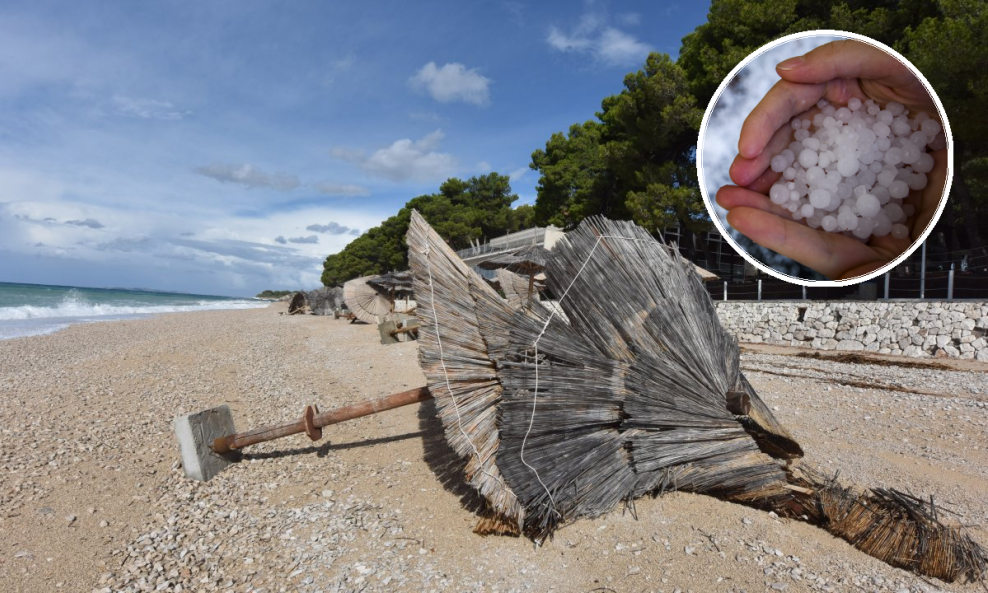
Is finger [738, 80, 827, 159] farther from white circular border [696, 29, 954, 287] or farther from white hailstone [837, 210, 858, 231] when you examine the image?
→ white hailstone [837, 210, 858, 231]

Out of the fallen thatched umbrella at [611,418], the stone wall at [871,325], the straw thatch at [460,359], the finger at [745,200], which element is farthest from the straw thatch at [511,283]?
the finger at [745,200]

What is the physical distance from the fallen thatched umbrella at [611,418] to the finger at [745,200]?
5.49 feet

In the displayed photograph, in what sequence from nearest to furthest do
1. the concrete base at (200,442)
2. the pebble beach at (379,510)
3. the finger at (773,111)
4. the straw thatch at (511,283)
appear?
the finger at (773,111) < the pebble beach at (379,510) < the concrete base at (200,442) < the straw thatch at (511,283)

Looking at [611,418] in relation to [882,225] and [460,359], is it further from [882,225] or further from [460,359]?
[882,225]

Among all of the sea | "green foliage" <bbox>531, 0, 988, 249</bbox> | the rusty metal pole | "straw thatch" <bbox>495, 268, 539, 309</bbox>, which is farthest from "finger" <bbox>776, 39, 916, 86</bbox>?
the sea

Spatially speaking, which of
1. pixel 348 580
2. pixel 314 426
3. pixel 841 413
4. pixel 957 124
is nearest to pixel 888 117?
pixel 348 580

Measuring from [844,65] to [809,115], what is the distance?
19cm

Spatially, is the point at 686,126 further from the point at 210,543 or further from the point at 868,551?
the point at 210,543

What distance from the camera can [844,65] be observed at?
4.83ft

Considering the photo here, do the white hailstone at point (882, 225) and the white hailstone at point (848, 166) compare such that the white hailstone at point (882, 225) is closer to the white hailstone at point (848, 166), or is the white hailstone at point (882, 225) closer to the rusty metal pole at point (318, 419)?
the white hailstone at point (848, 166)

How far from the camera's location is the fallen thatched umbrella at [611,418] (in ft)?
9.84

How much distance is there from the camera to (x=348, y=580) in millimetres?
2744

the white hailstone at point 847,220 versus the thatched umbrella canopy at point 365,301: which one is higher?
the white hailstone at point 847,220

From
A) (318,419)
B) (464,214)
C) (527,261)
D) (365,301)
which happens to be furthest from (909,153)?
(464,214)
